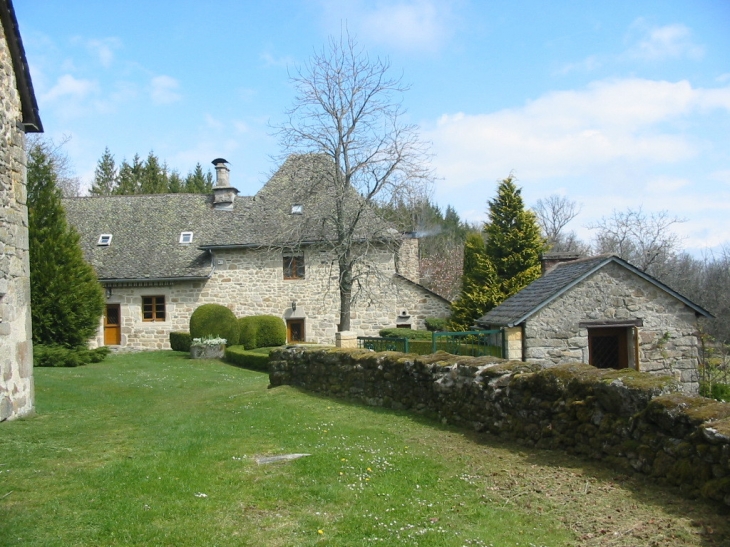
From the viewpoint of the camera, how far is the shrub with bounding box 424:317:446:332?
81.1ft

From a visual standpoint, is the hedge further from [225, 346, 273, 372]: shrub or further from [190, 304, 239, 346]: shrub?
[190, 304, 239, 346]: shrub

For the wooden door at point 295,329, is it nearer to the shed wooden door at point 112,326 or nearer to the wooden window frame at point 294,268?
the wooden window frame at point 294,268

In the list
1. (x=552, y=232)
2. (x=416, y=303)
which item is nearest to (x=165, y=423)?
(x=416, y=303)

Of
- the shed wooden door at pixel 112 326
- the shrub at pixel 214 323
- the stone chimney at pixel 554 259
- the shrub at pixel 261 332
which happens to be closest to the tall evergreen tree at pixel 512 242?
the stone chimney at pixel 554 259

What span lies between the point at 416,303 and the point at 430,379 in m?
16.6

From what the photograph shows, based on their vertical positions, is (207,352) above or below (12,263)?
below

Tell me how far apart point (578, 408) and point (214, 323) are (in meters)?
19.7

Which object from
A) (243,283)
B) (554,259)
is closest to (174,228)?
(243,283)

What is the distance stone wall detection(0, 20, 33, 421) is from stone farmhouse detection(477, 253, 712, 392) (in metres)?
8.96

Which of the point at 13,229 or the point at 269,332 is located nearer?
the point at 13,229

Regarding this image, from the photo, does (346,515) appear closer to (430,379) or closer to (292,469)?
(292,469)

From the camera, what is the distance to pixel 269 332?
23.7 metres

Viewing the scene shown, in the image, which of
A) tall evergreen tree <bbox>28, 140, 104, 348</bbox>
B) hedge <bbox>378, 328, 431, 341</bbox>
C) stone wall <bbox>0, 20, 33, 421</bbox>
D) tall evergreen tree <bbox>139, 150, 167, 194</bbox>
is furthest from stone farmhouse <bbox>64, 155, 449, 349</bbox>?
tall evergreen tree <bbox>139, 150, 167, 194</bbox>

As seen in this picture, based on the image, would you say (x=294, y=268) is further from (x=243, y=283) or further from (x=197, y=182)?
(x=197, y=182)
